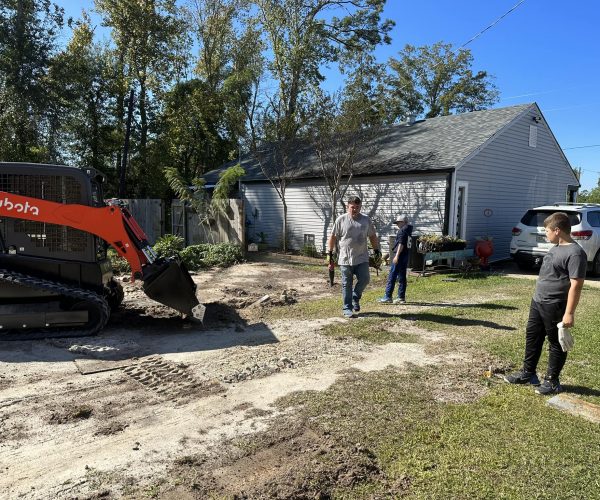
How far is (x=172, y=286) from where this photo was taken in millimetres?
6520

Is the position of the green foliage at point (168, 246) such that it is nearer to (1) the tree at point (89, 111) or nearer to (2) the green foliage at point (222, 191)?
(2) the green foliage at point (222, 191)

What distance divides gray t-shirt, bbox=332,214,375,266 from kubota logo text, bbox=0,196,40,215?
14.3 feet

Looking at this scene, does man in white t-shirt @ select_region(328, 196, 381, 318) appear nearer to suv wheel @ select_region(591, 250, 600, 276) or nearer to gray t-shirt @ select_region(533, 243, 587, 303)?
gray t-shirt @ select_region(533, 243, 587, 303)

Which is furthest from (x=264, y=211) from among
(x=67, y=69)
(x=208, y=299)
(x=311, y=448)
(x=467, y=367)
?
(x=311, y=448)

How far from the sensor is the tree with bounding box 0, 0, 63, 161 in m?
19.9

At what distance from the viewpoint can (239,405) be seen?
14.0 feet

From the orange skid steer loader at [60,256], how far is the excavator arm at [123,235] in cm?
1

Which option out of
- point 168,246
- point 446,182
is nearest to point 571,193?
point 446,182

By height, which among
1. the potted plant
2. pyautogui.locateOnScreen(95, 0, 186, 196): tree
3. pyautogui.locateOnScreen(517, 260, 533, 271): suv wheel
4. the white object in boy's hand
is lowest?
pyautogui.locateOnScreen(517, 260, 533, 271): suv wheel

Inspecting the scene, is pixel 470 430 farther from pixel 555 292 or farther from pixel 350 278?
pixel 350 278

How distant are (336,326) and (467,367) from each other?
85.8 inches

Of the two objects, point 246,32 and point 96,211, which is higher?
point 246,32

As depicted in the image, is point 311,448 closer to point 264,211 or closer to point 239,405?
point 239,405

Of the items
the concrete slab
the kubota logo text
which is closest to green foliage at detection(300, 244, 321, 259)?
the kubota logo text
